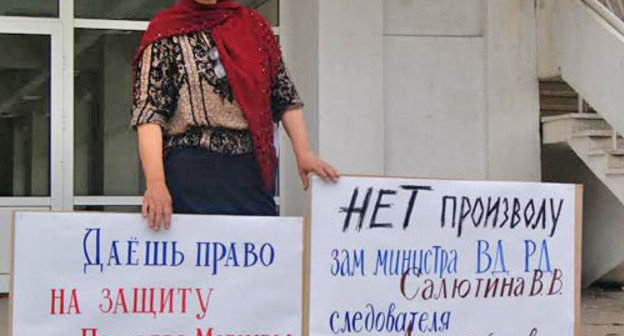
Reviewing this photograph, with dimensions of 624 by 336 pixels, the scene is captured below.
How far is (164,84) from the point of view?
137 inches

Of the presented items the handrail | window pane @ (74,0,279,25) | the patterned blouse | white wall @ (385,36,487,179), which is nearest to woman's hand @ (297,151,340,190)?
the patterned blouse

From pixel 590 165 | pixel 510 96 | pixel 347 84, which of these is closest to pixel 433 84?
pixel 510 96

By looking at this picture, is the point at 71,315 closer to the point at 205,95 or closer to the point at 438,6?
the point at 205,95

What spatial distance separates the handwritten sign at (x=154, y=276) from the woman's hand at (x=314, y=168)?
0.59 ft

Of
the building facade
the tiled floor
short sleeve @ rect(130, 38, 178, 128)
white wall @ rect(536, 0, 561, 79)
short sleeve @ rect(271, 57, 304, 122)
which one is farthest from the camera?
white wall @ rect(536, 0, 561, 79)

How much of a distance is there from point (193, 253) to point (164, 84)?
22.7 inches

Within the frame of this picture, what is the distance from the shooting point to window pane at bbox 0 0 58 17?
8.50 metres

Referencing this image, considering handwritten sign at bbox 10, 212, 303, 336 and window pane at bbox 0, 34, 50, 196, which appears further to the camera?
window pane at bbox 0, 34, 50, 196

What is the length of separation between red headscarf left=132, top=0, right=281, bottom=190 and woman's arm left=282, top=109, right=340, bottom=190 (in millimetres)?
100

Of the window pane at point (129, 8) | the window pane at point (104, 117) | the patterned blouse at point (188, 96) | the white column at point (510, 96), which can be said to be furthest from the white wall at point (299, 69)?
the patterned blouse at point (188, 96)

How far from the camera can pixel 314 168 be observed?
355 centimetres

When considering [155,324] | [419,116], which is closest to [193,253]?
[155,324]

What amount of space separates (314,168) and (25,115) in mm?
5526

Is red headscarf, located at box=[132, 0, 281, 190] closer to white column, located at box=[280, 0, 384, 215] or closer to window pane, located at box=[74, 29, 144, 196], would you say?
white column, located at box=[280, 0, 384, 215]
